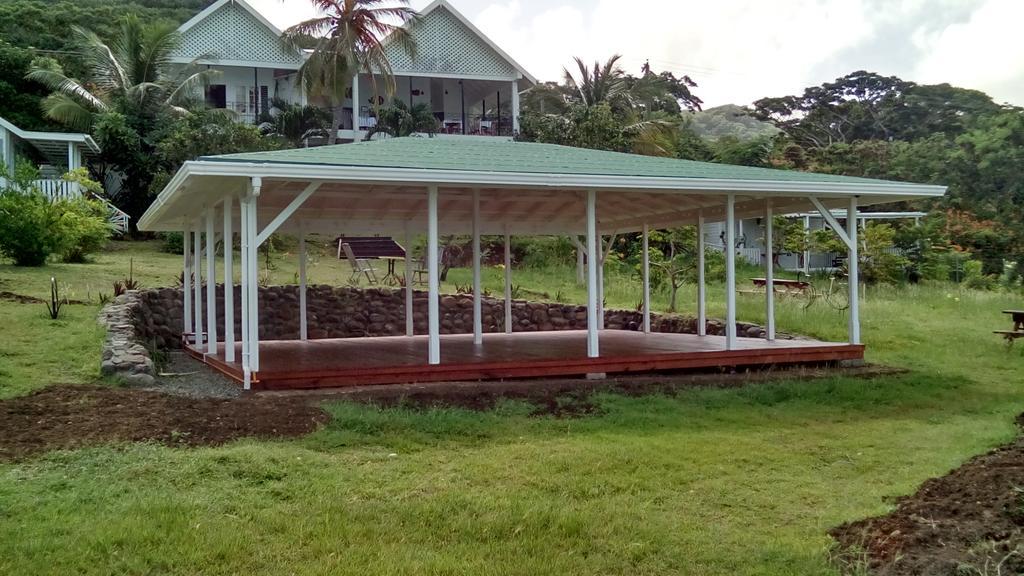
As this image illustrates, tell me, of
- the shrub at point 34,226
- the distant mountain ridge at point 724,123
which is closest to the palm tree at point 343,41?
the shrub at point 34,226

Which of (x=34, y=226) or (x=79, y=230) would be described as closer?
(x=34, y=226)

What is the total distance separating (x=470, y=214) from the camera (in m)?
14.4

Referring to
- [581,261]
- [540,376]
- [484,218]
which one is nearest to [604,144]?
[581,261]

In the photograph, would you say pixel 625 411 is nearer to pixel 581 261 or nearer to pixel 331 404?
pixel 331 404

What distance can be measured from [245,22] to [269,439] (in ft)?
92.0

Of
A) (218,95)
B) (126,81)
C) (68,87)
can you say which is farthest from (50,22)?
(126,81)

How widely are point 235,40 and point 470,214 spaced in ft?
67.5

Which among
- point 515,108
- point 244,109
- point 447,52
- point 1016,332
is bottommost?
point 1016,332

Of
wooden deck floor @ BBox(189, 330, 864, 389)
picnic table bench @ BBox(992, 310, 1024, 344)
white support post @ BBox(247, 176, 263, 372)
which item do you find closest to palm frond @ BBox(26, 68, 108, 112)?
wooden deck floor @ BBox(189, 330, 864, 389)

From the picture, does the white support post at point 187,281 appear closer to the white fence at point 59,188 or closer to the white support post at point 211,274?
the white support post at point 211,274

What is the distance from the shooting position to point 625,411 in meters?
7.97

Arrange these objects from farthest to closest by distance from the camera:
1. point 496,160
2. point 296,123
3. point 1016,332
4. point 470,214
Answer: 1. point 296,123
2. point 470,214
3. point 1016,332
4. point 496,160

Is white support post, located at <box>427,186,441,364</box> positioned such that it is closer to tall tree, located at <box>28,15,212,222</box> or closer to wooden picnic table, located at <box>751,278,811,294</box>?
wooden picnic table, located at <box>751,278,811,294</box>

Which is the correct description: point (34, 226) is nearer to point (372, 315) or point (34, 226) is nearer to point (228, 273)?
point (372, 315)
